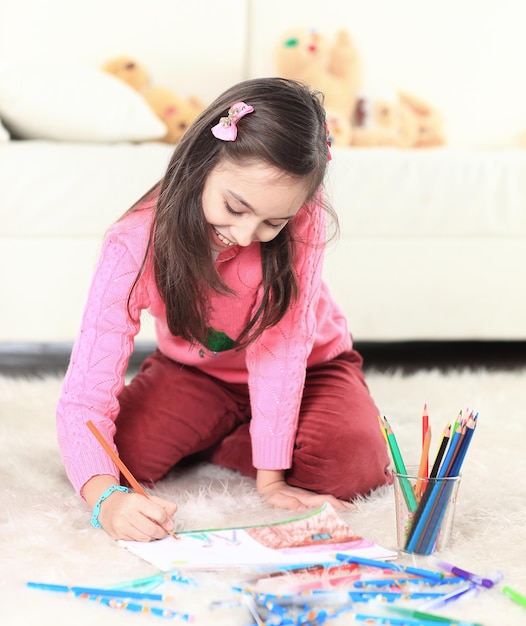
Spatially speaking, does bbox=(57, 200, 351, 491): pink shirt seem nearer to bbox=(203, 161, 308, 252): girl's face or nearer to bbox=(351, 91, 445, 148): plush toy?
bbox=(203, 161, 308, 252): girl's face

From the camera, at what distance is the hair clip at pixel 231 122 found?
0.91 m

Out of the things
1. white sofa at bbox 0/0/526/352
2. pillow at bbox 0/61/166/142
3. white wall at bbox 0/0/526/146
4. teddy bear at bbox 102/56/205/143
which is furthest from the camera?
white wall at bbox 0/0/526/146

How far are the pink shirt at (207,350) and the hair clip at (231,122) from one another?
0.15m

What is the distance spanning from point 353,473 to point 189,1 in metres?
1.53

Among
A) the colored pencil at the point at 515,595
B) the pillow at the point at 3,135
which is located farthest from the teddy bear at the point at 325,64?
the colored pencil at the point at 515,595

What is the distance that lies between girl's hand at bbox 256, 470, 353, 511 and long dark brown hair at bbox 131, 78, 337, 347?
0.16 meters

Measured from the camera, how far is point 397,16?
2.34 m

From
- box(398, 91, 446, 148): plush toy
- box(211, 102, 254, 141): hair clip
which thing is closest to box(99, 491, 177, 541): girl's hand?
box(211, 102, 254, 141): hair clip

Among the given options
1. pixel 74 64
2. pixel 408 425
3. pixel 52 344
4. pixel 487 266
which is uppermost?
pixel 74 64

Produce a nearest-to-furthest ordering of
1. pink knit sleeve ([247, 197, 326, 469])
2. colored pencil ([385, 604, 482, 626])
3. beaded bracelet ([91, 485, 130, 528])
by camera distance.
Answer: colored pencil ([385, 604, 482, 626]) < beaded bracelet ([91, 485, 130, 528]) < pink knit sleeve ([247, 197, 326, 469])

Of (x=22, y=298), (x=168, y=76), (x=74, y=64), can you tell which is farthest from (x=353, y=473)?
(x=168, y=76)

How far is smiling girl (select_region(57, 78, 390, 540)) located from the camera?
914 mm

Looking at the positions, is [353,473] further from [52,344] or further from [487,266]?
[52,344]

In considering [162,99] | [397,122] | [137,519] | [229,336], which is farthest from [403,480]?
[397,122]
